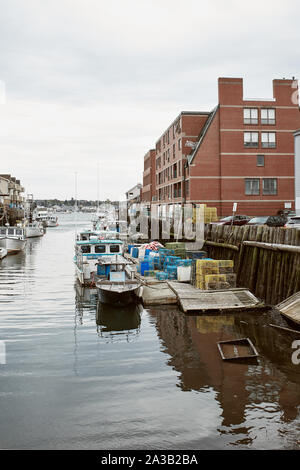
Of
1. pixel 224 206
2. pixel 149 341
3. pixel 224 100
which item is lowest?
pixel 149 341

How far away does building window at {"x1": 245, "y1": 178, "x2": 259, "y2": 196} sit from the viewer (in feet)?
177

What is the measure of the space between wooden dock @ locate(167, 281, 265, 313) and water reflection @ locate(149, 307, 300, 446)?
1.84ft

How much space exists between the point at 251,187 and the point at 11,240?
3168 cm

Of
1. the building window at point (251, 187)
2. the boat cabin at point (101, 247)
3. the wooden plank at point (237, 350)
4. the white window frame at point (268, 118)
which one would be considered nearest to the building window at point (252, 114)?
the white window frame at point (268, 118)

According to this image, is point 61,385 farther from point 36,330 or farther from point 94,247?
point 94,247

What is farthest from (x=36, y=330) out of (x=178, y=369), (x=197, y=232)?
(x=197, y=232)

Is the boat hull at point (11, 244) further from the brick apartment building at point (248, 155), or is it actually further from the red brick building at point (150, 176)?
the red brick building at point (150, 176)

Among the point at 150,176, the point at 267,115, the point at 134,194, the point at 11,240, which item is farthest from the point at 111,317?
the point at 134,194

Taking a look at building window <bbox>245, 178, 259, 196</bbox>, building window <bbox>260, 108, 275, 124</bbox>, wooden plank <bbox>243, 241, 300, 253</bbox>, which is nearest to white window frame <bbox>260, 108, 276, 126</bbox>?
building window <bbox>260, 108, 275, 124</bbox>

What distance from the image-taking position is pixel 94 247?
101 ft

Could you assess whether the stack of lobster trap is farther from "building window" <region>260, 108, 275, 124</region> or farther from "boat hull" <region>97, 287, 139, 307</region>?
"building window" <region>260, 108, 275, 124</region>

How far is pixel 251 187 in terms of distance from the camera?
177 feet

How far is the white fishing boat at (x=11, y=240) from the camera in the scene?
54.0 meters

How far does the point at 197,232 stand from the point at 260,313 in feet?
58.4
